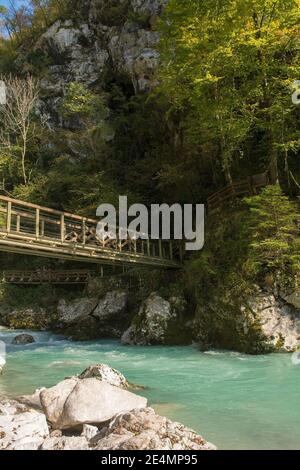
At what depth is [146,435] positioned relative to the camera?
4.51m

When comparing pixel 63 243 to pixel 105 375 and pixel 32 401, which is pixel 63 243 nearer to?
pixel 105 375

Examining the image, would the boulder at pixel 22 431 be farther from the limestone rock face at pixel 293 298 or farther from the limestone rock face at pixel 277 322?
the limestone rock face at pixel 293 298

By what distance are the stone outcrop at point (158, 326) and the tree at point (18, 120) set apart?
13.9 metres

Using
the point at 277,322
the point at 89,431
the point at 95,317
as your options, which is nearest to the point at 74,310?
the point at 95,317

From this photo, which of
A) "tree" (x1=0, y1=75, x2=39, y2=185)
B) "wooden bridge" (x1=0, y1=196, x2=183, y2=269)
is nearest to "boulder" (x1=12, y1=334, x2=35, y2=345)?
"wooden bridge" (x1=0, y1=196, x2=183, y2=269)

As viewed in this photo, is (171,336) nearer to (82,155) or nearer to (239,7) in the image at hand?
(239,7)

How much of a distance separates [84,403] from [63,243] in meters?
6.00

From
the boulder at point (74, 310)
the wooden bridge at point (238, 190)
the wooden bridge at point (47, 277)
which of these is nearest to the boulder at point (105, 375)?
the wooden bridge at point (238, 190)

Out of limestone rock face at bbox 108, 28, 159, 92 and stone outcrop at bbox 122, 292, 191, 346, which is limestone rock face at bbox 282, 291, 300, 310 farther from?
limestone rock face at bbox 108, 28, 159, 92

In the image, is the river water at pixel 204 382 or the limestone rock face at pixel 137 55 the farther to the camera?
the limestone rock face at pixel 137 55

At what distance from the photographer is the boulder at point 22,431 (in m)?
4.77

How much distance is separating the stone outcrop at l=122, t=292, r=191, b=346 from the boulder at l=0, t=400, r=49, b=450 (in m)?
8.59

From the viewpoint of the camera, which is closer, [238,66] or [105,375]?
[105,375]

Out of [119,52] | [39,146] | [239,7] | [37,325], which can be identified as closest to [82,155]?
[39,146]
